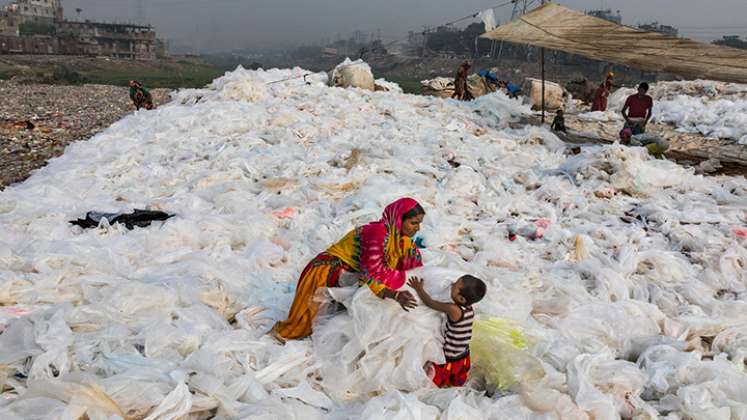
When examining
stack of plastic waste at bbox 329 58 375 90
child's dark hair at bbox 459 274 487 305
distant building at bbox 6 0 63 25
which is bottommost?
child's dark hair at bbox 459 274 487 305

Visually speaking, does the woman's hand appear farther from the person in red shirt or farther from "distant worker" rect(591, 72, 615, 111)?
"distant worker" rect(591, 72, 615, 111)

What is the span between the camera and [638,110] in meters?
7.17

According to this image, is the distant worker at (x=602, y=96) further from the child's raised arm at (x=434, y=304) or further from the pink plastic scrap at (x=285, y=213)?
the child's raised arm at (x=434, y=304)

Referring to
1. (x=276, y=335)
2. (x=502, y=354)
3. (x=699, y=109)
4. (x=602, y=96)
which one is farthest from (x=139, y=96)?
(x=699, y=109)

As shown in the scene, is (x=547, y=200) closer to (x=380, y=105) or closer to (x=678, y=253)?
(x=678, y=253)

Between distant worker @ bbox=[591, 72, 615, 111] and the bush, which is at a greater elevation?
the bush

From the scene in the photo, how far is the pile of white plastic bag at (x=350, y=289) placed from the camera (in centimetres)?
213

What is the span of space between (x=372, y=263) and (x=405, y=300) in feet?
0.79

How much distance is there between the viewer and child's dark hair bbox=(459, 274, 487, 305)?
2191mm

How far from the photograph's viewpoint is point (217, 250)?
12.1 ft

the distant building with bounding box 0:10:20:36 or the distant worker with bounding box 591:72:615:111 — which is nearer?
the distant worker with bounding box 591:72:615:111

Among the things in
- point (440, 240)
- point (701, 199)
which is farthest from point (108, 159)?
point (701, 199)

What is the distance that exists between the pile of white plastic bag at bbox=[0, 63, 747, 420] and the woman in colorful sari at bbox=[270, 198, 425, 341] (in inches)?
3.6

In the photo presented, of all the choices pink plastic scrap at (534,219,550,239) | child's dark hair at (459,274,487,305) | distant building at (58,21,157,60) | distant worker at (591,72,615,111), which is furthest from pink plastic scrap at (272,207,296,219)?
distant building at (58,21,157,60)
